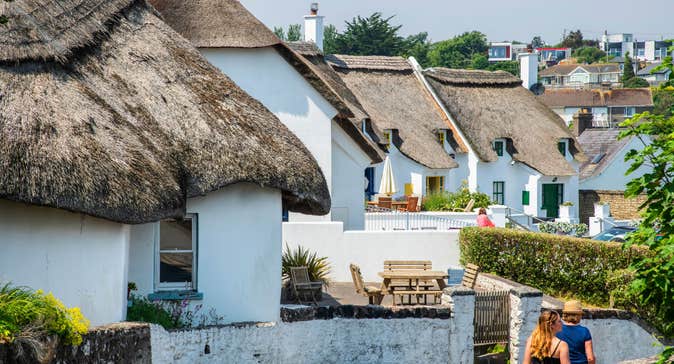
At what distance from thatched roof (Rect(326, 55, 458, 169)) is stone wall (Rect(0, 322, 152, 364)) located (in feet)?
96.5

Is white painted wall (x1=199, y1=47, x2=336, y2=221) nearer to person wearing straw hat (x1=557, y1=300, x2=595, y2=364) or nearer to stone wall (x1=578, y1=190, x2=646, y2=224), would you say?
person wearing straw hat (x1=557, y1=300, x2=595, y2=364)

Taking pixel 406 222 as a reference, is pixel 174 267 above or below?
below

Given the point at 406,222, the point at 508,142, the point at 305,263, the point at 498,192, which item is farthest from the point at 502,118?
the point at 305,263

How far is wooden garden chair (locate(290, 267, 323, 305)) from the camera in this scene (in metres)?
26.2

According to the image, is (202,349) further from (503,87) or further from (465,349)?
(503,87)

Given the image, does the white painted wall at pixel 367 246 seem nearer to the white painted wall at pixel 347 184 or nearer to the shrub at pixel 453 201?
the white painted wall at pixel 347 184

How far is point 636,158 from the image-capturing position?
16922 mm

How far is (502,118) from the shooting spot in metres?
55.6

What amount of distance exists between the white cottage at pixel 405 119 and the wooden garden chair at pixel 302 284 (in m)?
21.4

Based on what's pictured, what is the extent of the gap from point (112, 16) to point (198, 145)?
320 cm

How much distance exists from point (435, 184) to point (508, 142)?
4.93m

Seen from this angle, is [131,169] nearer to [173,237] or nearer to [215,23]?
[173,237]

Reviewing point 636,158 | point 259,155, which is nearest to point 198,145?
point 259,155

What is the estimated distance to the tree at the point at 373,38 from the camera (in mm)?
99625
